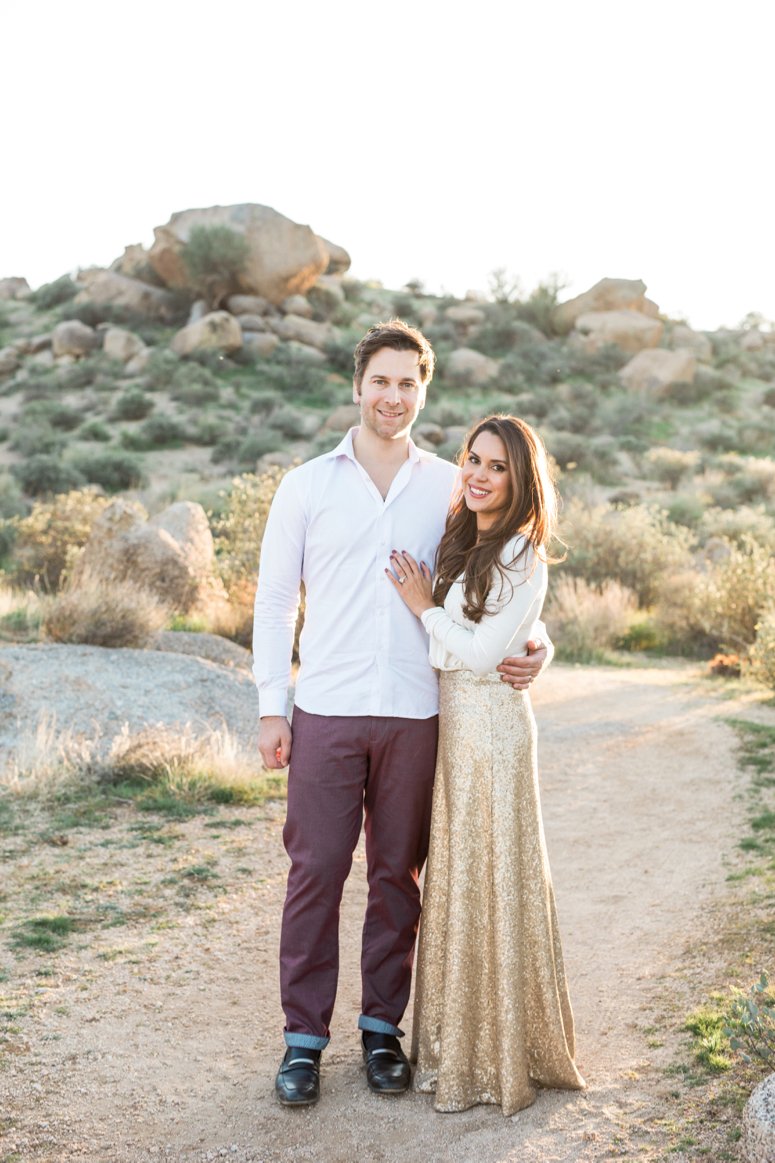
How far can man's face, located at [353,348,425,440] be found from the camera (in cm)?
335

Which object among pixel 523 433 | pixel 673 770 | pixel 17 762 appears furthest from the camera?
pixel 673 770

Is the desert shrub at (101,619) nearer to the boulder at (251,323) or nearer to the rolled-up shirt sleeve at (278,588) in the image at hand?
the rolled-up shirt sleeve at (278,588)

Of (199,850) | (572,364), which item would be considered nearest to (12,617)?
(199,850)

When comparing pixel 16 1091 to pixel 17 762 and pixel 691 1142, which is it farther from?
pixel 17 762

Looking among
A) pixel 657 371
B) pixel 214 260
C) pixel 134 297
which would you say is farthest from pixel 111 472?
pixel 657 371

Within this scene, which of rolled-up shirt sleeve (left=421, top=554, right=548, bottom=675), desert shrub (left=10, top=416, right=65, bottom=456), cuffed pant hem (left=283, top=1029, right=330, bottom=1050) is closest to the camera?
rolled-up shirt sleeve (left=421, top=554, right=548, bottom=675)

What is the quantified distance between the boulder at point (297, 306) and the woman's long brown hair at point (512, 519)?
1168 inches

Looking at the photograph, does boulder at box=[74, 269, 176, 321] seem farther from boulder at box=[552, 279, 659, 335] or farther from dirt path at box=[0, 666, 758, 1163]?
dirt path at box=[0, 666, 758, 1163]

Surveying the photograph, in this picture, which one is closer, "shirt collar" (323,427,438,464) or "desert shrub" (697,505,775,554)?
"shirt collar" (323,427,438,464)

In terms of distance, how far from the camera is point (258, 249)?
1232 inches

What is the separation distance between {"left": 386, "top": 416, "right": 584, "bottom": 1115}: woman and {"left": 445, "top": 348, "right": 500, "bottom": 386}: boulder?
26.7m

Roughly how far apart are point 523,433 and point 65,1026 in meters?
2.49

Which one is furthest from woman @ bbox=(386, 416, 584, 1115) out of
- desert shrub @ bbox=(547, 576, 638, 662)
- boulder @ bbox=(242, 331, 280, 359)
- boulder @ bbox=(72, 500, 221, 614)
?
boulder @ bbox=(242, 331, 280, 359)

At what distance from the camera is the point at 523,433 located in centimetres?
329
